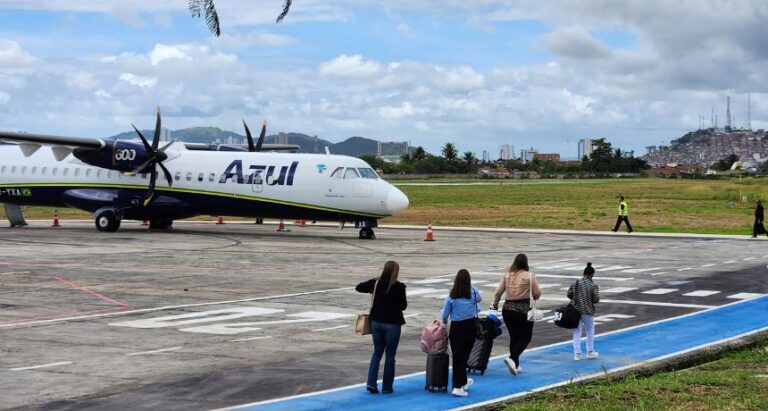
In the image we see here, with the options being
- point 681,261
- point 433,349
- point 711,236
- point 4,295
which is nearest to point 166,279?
point 4,295

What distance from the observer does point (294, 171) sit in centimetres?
3925

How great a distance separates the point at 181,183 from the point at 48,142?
18.6 ft

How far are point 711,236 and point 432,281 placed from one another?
2292 centimetres

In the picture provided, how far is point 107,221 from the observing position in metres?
42.3

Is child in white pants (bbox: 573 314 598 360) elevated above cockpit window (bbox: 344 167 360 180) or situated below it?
below

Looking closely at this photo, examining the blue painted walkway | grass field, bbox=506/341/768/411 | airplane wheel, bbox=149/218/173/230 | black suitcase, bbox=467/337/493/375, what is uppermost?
airplane wheel, bbox=149/218/173/230

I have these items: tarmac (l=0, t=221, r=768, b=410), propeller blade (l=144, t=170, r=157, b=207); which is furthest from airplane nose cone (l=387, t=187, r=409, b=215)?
propeller blade (l=144, t=170, r=157, b=207)

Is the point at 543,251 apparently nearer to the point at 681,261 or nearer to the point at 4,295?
the point at 681,261

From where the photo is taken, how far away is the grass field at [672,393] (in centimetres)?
1121

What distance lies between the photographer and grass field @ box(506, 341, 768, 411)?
36.8ft

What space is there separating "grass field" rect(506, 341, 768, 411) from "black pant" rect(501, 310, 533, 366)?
47.9 inches

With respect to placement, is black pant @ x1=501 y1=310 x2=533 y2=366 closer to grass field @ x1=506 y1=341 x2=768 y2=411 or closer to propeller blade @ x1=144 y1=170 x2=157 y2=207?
grass field @ x1=506 y1=341 x2=768 y2=411

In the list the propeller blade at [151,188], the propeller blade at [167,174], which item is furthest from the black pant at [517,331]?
the propeller blade at [151,188]

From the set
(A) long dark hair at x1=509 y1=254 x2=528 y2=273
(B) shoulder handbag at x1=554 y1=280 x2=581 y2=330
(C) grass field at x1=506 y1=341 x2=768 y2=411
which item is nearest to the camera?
(C) grass field at x1=506 y1=341 x2=768 y2=411
